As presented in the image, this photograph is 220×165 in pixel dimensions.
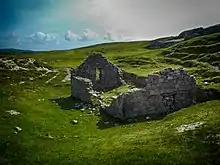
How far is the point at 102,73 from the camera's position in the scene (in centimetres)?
7256

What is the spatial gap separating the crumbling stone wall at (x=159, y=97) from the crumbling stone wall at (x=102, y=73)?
615 inches

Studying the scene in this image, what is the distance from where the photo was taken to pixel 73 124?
52.7 meters

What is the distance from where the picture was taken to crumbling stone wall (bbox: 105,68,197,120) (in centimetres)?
5488

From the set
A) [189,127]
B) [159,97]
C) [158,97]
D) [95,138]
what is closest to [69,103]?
[158,97]

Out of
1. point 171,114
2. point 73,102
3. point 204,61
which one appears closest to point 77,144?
point 171,114

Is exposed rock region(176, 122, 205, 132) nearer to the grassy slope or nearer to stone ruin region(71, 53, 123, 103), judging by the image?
the grassy slope

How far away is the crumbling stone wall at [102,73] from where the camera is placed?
237 feet

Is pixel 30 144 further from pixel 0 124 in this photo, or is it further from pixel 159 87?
pixel 159 87

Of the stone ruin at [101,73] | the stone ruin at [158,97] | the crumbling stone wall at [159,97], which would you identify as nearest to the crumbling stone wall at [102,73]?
the stone ruin at [101,73]

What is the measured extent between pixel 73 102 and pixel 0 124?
16897 mm

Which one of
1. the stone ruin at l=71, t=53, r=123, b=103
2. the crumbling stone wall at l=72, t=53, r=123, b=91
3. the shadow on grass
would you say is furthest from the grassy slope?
the crumbling stone wall at l=72, t=53, r=123, b=91

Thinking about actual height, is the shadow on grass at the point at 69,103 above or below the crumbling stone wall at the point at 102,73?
below

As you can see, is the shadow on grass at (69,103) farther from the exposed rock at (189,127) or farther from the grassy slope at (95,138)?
the exposed rock at (189,127)

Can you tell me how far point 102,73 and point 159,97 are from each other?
19.5 m
